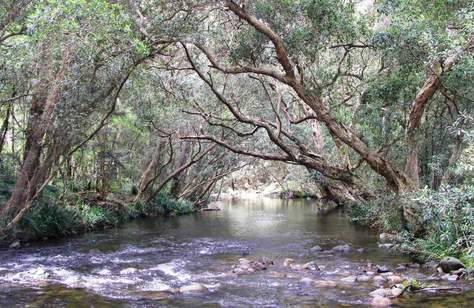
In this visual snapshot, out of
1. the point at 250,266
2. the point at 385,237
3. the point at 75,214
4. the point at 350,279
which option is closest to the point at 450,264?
the point at 350,279

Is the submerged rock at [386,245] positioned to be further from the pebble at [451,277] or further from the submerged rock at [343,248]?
the pebble at [451,277]

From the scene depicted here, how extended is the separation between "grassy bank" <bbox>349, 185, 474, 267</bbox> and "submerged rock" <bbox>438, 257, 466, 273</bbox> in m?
0.21

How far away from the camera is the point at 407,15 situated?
528 inches

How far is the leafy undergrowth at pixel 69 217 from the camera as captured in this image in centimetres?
1666

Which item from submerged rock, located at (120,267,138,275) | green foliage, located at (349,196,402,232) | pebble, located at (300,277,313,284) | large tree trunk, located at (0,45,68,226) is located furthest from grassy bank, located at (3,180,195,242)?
green foliage, located at (349,196,402,232)

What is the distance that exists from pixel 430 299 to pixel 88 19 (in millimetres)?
9533

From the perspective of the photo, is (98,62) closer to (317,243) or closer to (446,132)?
(317,243)

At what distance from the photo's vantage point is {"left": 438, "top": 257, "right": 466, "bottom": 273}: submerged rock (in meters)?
11.0

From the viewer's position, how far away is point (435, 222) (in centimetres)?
1245

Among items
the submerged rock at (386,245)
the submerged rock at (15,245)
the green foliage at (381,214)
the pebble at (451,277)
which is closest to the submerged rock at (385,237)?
the green foliage at (381,214)

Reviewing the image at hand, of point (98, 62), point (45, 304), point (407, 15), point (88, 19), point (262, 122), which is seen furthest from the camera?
point (262, 122)

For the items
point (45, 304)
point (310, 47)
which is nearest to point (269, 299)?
point (45, 304)

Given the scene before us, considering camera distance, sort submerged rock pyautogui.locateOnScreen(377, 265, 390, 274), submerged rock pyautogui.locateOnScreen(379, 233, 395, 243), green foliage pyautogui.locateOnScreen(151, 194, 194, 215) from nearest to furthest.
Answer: submerged rock pyautogui.locateOnScreen(377, 265, 390, 274), submerged rock pyautogui.locateOnScreen(379, 233, 395, 243), green foliage pyautogui.locateOnScreen(151, 194, 194, 215)

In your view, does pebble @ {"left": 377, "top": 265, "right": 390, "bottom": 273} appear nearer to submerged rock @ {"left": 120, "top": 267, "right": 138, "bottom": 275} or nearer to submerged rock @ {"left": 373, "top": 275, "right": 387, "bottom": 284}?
submerged rock @ {"left": 373, "top": 275, "right": 387, "bottom": 284}
